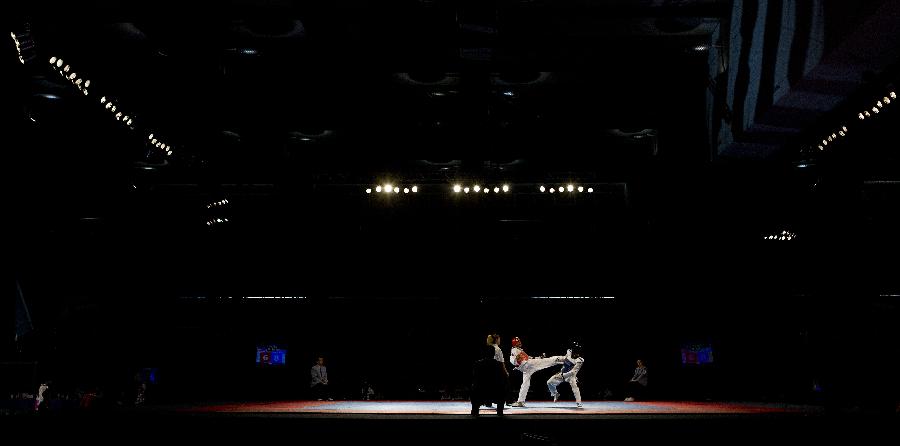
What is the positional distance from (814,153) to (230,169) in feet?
36.0

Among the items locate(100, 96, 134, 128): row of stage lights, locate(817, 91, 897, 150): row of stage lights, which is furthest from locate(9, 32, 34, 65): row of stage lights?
locate(817, 91, 897, 150): row of stage lights

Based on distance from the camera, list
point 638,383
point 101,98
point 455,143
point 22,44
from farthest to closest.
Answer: point 638,383
point 455,143
point 101,98
point 22,44

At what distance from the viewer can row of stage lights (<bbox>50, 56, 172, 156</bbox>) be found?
8371mm

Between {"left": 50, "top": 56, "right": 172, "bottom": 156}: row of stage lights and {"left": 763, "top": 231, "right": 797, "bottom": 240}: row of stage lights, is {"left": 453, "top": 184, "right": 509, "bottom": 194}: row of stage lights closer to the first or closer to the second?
{"left": 50, "top": 56, "right": 172, "bottom": 156}: row of stage lights

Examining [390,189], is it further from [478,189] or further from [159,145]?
[159,145]

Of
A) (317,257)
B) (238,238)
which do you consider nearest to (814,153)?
(317,257)

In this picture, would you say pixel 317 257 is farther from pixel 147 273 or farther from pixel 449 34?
pixel 449 34

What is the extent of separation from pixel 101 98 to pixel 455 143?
620cm

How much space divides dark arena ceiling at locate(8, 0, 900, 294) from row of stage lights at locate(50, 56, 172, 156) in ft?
0.12

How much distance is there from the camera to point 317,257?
49.6ft

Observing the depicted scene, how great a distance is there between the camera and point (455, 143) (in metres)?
12.0

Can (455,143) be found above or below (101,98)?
above

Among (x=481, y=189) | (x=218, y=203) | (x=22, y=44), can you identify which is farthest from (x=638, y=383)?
(x=22, y=44)

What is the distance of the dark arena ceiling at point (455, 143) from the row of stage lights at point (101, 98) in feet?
0.12
